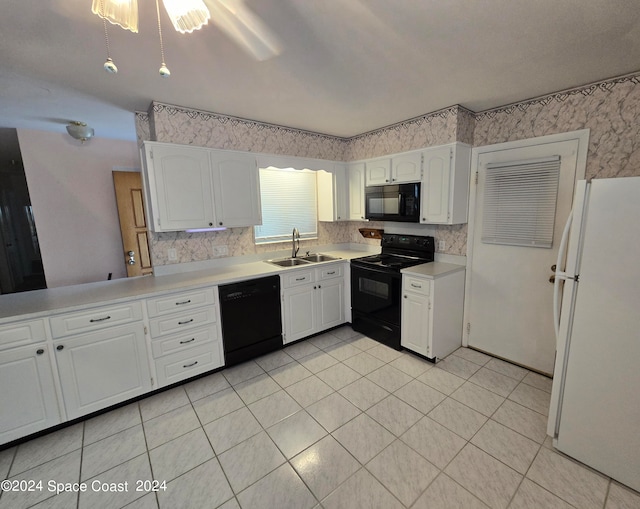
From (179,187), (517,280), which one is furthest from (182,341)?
(517,280)

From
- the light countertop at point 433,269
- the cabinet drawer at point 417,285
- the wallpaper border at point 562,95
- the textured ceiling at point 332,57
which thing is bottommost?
the cabinet drawer at point 417,285

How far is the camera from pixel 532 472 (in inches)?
62.3

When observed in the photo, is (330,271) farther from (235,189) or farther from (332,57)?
(332,57)

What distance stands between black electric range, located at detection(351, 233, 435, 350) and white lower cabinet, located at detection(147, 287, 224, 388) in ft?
5.21

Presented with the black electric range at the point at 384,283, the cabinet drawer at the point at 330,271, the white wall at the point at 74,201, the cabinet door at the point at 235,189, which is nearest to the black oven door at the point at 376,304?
the black electric range at the point at 384,283

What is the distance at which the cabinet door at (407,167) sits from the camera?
287 cm

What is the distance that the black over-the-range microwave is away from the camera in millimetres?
2908

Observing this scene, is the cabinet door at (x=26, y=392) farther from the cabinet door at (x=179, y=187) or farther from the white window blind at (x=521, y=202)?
the white window blind at (x=521, y=202)

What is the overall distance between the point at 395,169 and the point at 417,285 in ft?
4.34

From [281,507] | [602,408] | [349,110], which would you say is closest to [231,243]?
[349,110]

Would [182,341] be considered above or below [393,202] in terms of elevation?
below

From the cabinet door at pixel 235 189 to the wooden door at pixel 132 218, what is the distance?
1.73 m

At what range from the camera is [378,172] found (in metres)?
3.29

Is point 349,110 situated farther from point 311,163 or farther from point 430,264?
point 430,264
